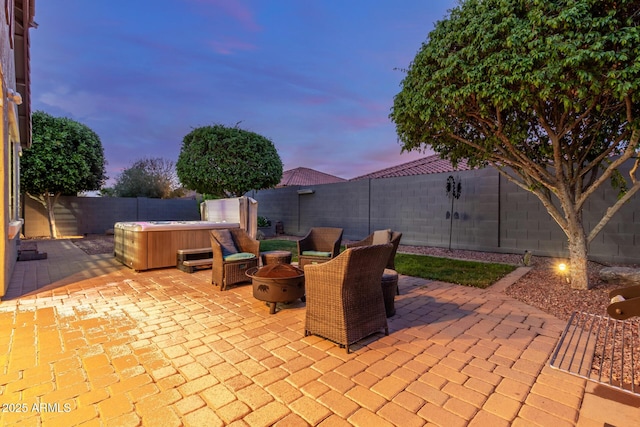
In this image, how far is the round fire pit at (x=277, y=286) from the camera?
3.37 meters

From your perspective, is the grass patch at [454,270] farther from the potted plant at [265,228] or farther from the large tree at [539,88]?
the potted plant at [265,228]

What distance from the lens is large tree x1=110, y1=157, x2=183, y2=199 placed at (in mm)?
17609

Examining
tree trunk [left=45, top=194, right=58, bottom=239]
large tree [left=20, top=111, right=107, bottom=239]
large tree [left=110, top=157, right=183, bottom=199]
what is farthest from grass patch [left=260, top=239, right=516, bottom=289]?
large tree [left=110, top=157, right=183, bottom=199]

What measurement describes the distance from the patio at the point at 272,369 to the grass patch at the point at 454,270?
1209mm

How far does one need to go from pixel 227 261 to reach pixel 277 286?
50.9 inches

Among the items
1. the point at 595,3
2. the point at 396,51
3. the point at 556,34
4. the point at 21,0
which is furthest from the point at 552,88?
the point at 21,0

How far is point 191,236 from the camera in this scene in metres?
6.03

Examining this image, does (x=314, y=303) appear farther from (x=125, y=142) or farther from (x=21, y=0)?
(x=125, y=142)

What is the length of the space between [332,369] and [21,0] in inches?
345

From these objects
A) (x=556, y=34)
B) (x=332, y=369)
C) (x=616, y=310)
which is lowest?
(x=332, y=369)

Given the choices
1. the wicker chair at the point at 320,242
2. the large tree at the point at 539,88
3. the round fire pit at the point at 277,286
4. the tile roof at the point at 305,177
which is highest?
the tile roof at the point at 305,177

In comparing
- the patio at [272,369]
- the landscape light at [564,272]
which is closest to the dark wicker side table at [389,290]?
the patio at [272,369]

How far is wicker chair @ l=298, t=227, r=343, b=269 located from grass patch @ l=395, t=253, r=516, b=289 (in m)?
1.49

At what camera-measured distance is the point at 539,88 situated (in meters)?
3.69
